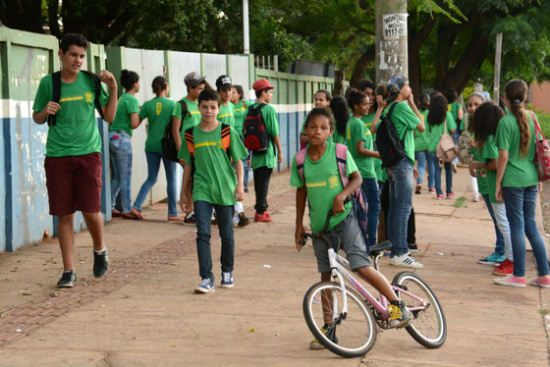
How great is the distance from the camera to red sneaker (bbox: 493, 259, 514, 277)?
305 inches

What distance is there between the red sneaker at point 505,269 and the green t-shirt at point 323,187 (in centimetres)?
291

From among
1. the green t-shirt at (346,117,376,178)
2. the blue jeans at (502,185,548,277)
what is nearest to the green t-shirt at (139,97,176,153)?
the green t-shirt at (346,117,376,178)

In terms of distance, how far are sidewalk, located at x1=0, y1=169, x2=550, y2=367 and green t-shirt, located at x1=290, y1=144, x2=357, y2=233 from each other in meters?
0.85

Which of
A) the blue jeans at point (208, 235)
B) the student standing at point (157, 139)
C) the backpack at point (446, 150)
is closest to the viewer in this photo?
the blue jeans at point (208, 235)

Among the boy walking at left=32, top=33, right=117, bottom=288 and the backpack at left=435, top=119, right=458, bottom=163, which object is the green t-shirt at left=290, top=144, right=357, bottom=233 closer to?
the boy walking at left=32, top=33, right=117, bottom=288

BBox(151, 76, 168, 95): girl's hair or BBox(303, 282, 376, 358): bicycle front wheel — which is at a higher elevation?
BBox(151, 76, 168, 95): girl's hair

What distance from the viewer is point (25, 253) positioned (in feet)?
27.1

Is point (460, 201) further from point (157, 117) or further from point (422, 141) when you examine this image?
point (157, 117)

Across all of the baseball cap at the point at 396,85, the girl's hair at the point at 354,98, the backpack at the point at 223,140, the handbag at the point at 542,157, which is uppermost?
the baseball cap at the point at 396,85

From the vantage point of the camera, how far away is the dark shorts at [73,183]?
6.85 m

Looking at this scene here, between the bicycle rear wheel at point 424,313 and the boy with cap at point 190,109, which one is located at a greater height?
the boy with cap at point 190,109

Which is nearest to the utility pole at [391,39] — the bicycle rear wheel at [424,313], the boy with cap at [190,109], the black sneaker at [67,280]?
the boy with cap at [190,109]

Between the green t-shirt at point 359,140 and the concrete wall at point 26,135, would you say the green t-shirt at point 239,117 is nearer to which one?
the concrete wall at point 26,135

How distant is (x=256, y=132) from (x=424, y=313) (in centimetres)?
524
